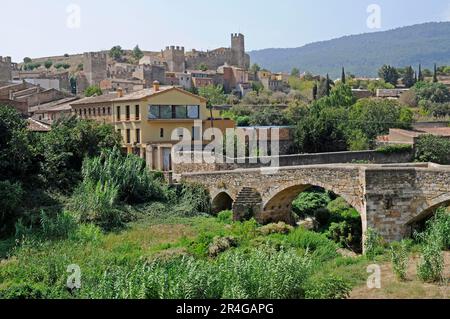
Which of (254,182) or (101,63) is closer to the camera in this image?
(254,182)

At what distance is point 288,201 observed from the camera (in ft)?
91.3

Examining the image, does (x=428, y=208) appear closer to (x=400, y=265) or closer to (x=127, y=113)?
(x=400, y=265)

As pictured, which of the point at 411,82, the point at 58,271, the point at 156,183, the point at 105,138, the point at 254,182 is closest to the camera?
the point at 58,271

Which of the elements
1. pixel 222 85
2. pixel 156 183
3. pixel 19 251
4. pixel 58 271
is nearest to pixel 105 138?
pixel 156 183

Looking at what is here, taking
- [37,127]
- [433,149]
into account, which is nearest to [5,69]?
[37,127]

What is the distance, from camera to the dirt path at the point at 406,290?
14.5 m

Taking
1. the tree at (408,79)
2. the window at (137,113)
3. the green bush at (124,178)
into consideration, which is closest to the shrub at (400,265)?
the green bush at (124,178)

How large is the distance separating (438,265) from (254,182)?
12349 mm

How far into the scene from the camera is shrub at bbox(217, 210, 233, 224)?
27480 millimetres

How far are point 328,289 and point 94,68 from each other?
87640 millimetres

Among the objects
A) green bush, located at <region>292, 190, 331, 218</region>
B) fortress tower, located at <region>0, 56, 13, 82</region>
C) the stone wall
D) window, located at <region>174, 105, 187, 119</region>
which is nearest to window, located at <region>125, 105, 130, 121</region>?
window, located at <region>174, 105, 187, 119</region>

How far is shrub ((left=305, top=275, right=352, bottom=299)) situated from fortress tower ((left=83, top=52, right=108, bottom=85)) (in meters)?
83.8

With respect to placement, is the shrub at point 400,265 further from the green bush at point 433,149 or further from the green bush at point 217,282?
the green bush at point 433,149

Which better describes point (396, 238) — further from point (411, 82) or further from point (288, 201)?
point (411, 82)
